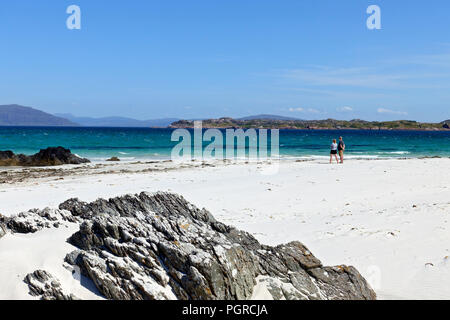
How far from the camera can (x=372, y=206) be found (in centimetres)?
1217

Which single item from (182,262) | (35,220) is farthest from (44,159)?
(182,262)

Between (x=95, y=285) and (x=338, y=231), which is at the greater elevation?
(x=95, y=285)

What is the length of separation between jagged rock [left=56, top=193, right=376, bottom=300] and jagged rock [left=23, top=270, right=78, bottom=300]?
12.8 inches

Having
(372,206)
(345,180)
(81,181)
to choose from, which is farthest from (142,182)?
(372,206)

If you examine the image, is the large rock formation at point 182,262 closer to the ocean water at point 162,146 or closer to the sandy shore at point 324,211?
the sandy shore at point 324,211

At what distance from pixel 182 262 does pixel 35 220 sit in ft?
7.20

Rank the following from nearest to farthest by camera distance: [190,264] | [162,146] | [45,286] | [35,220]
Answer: [45,286] → [190,264] → [35,220] → [162,146]

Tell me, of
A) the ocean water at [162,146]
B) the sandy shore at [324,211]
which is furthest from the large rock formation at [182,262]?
the ocean water at [162,146]

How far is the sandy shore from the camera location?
6.01m

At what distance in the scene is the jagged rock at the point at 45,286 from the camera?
405cm

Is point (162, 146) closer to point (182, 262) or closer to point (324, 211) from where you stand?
point (324, 211)

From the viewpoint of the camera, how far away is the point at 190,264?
452cm
